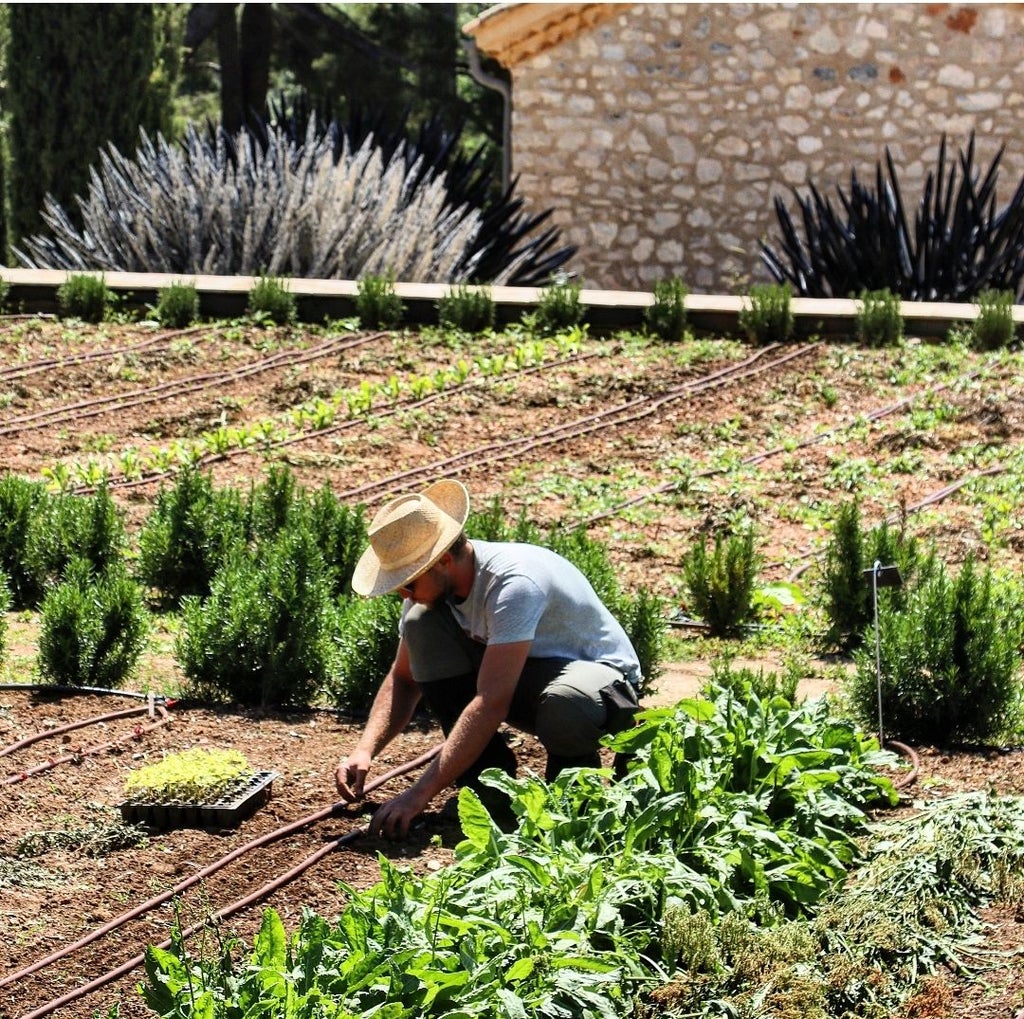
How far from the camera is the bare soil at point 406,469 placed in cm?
423

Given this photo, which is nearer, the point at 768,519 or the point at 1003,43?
the point at 768,519

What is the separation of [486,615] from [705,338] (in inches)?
240

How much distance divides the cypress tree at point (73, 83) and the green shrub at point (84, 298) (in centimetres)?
715

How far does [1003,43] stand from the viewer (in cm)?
1488

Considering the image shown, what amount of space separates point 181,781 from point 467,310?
6096mm

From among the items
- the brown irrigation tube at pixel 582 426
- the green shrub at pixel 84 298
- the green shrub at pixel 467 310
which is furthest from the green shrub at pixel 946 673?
the green shrub at pixel 84 298

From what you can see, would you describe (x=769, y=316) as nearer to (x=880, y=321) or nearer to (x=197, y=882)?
(x=880, y=321)

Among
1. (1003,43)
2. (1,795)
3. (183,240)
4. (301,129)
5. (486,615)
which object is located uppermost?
(1003,43)

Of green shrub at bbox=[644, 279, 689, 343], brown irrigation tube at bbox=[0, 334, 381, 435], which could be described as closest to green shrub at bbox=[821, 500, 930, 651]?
green shrub at bbox=[644, 279, 689, 343]

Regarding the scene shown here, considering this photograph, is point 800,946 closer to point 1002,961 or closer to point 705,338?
point 1002,961

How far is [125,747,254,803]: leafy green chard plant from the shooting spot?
172 inches

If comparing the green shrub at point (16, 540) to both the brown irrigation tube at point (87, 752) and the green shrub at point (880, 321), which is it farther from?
the green shrub at point (880, 321)

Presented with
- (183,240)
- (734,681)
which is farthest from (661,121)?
(734,681)

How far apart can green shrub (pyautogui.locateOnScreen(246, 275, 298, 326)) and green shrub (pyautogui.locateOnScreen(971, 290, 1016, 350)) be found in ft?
13.1
